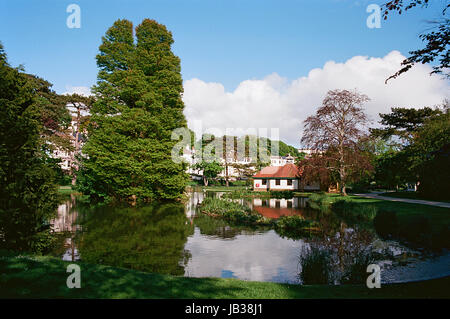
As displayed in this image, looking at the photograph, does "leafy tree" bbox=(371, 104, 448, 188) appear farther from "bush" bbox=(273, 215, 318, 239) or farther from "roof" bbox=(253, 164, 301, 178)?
"bush" bbox=(273, 215, 318, 239)

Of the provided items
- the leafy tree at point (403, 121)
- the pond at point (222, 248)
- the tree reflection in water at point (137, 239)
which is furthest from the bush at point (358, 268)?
the leafy tree at point (403, 121)

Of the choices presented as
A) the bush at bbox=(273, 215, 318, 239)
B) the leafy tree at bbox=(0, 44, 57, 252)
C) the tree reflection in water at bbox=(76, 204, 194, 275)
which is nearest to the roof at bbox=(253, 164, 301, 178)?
the tree reflection in water at bbox=(76, 204, 194, 275)

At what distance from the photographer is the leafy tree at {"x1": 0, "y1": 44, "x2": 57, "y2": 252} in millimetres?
10031

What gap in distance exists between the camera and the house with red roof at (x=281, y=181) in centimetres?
4875

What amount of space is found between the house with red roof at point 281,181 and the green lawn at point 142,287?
41.6 metres

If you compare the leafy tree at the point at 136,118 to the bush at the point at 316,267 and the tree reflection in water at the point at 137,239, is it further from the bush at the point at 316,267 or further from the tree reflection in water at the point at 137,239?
the bush at the point at 316,267

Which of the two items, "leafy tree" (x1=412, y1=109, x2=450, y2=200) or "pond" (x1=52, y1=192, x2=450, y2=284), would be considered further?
"leafy tree" (x1=412, y1=109, x2=450, y2=200)

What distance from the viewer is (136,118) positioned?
995 inches

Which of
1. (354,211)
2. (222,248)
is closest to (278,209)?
(354,211)

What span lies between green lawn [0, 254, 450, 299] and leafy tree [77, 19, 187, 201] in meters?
17.8

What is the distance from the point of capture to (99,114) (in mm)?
27484

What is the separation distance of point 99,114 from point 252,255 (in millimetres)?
22875
